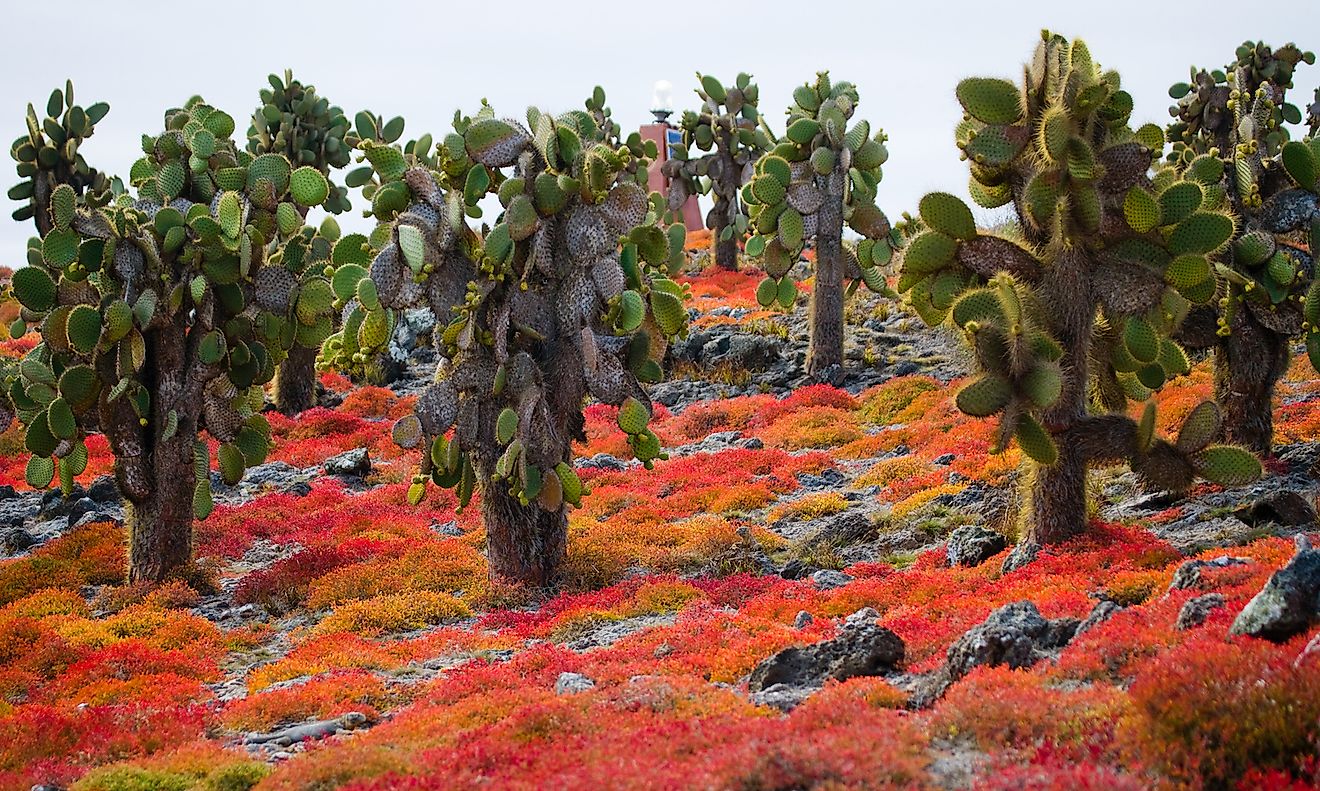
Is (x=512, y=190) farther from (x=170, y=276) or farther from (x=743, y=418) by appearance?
(x=743, y=418)

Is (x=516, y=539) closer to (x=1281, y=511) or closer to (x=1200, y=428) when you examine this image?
(x=1200, y=428)

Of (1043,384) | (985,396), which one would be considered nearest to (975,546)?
(985,396)

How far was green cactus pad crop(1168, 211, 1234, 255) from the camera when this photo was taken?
11.8 metres

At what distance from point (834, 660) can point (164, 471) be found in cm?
934

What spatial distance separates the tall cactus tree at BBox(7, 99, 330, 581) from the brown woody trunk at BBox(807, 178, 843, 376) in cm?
1389

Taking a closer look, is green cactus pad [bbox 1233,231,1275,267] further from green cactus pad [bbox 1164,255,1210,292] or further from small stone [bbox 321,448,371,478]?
small stone [bbox 321,448,371,478]

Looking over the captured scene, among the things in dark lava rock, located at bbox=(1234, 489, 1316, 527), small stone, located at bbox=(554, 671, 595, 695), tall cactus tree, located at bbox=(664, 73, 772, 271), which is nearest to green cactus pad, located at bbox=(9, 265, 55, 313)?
small stone, located at bbox=(554, 671, 595, 695)

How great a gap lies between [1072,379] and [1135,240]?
157 centimetres

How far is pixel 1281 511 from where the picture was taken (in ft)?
39.1

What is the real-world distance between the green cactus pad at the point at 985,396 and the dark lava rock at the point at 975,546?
2183mm

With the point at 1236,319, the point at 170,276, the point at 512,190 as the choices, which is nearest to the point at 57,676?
the point at 170,276

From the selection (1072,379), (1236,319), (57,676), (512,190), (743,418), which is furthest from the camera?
(743,418)

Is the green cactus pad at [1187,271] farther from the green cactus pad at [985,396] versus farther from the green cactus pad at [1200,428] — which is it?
the green cactus pad at [985,396]

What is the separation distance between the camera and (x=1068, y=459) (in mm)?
12086
